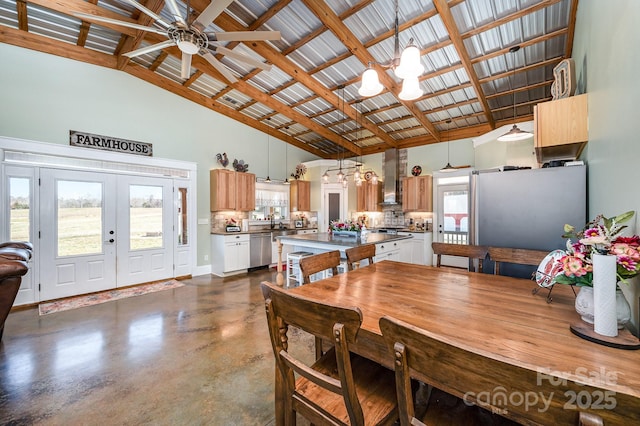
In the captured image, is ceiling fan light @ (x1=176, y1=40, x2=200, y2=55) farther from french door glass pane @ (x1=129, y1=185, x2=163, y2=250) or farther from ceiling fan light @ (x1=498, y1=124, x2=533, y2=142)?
ceiling fan light @ (x1=498, y1=124, x2=533, y2=142)

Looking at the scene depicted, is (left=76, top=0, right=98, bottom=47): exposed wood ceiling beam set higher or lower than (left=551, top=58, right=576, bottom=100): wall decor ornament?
higher

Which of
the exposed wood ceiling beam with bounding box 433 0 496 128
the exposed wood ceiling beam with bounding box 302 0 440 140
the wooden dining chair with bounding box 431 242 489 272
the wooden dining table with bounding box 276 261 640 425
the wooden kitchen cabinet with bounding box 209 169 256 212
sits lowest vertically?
the wooden dining table with bounding box 276 261 640 425

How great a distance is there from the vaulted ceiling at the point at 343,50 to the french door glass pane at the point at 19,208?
2.05m

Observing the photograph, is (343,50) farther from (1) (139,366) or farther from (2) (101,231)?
(2) (101,231)

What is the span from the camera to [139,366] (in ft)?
7.70

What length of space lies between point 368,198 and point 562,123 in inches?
214

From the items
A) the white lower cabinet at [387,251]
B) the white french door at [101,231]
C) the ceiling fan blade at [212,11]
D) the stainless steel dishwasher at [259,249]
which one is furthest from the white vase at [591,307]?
the white french door at [101,231]

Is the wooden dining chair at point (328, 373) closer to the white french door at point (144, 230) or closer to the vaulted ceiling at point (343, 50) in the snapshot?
the vaulted ceiling at point (343, 50)

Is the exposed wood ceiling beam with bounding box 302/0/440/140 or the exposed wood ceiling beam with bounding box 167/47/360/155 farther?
the exposed wood ceiling beam with bounding box 167/47/360/155

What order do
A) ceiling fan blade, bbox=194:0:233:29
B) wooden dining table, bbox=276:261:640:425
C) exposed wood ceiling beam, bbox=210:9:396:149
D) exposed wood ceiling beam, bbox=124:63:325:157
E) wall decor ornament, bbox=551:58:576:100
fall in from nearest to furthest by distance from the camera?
wooden dining table, bbox=276:261:640:425 < wall decor ornament, bbox=551:58:576:100 < ceiling fan blade, bbox=194:0:233:29 < exposed wood ceiling beam, bbox=210:9:396:149 < exposed wood ceiling beam, bbox=124:63:325:157

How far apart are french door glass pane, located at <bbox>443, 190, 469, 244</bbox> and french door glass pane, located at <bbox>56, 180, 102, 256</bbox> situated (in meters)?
7.00

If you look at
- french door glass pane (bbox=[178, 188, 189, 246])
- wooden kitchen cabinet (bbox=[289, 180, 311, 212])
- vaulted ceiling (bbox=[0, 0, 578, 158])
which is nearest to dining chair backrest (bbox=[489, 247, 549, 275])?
vaulted ceiling (bbox=[0, 0, 578, 158])

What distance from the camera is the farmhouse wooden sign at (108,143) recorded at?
14.0ft

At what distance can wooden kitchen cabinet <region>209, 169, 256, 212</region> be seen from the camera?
5793 millimetres
